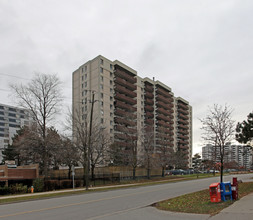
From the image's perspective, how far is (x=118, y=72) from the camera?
74625mm

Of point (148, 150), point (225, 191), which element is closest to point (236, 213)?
point (225, 191)

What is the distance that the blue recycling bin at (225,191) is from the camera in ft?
A: 37.7

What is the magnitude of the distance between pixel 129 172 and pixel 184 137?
248 feet

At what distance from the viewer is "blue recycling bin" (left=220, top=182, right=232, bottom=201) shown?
1149cm

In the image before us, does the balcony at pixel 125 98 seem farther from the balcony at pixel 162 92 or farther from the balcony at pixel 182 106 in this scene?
the balcony at pixel 182 106

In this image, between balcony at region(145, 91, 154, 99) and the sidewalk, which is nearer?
the sidewalk

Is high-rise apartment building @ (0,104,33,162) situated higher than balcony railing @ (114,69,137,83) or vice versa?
balcony railing @ (114,69,137,83)

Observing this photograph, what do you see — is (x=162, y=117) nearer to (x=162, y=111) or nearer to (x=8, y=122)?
(x=162, y=111)

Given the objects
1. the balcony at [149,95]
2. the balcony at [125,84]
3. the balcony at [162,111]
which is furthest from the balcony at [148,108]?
the balcony at [125,84]

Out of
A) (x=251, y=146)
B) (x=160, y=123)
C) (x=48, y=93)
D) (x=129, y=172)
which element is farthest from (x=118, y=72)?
(x=251, y=146)

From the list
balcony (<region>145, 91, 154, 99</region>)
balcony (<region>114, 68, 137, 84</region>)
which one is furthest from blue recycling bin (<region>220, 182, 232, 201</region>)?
balcony (<region>145, 91, 154, 99</region>)

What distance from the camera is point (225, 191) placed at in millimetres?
11766

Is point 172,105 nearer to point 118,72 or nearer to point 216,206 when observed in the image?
point 118,72

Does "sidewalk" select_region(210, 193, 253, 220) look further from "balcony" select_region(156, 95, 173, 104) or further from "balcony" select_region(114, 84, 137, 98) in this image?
"balcony" select_region(156, 95, 173, 104)
